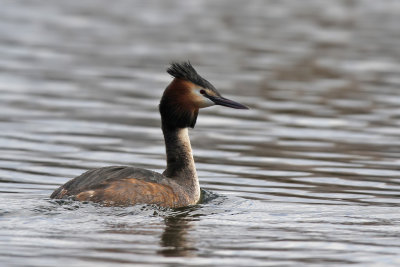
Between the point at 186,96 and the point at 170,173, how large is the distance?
900 mm

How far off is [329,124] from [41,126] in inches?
183

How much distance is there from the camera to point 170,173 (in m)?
11.3

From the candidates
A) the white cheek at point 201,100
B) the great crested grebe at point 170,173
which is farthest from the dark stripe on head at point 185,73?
the white cheek at point 201,100

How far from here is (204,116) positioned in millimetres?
17438

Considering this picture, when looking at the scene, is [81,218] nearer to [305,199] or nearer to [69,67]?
[305,199]

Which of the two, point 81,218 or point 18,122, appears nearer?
point 81,218

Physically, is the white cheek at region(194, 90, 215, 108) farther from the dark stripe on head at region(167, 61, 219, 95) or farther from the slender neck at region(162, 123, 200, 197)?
the slender neck at region(162, 123, 200, 197)

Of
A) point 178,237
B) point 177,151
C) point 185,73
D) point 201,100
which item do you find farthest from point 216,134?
point 178,237

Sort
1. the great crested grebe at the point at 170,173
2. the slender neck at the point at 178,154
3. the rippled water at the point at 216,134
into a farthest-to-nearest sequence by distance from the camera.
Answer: the slender neck at the point at 178,154, the great crested grebe at the point at 170,173, the rippled water at the point at 216,134

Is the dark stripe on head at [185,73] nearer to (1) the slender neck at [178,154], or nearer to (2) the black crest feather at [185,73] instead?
(2) the black crest feather at [185,73]

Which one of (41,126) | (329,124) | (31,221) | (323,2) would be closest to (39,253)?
(31,221)

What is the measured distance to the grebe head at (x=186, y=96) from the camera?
11.0 m

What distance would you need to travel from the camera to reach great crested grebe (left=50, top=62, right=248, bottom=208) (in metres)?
10.2

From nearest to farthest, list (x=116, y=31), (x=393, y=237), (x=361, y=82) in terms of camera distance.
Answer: (x=393, y=237), (x=361, y=82), (x=116, y=31)
